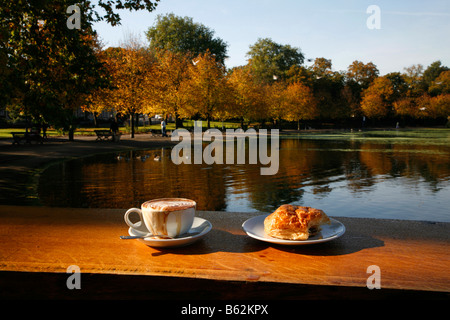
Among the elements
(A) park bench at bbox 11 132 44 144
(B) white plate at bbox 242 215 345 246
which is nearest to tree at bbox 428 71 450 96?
(A) park bench at bbox 11 132 44 144

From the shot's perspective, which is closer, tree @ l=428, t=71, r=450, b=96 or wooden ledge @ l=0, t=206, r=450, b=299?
wooden ledge @ l=0, t=206, r=450, b=299

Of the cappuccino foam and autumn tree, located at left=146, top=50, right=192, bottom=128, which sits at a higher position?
autumn tree, located at left=146, top=50, right=192, bottom=128

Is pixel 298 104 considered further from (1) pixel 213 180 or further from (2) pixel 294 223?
(2) pixel 294 223

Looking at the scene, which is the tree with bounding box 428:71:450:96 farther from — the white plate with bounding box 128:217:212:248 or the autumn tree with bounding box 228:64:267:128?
the white plate with bounding box 128:217:212:248

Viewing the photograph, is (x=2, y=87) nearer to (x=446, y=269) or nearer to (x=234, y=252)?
(x=234, y=252)

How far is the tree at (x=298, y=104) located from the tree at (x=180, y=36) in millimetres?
17089

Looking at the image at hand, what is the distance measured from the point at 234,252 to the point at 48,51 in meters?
11.6

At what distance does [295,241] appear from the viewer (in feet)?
5.90

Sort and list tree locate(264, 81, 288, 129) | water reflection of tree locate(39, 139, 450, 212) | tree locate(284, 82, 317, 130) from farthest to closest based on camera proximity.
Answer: tree locate(284, 82, 317, 130) < tree locate(264, 81, 288, 129) < water reflection of tree locate(39, 139, 450, 212)

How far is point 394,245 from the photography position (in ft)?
6.56

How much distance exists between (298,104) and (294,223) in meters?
69.9

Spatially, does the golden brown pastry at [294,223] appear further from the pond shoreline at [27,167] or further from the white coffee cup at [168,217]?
the pond shoreline at [27,167]

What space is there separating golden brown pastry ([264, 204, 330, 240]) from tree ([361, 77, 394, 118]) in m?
91.9

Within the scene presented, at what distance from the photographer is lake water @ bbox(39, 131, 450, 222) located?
9.18 m
